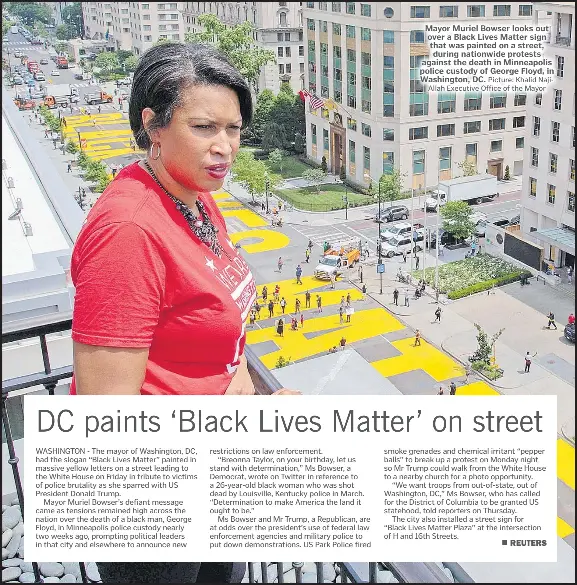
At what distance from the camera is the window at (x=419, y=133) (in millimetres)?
47688

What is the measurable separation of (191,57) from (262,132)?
199ft

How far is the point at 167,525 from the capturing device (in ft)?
12.5

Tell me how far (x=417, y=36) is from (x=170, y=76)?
45015 mm

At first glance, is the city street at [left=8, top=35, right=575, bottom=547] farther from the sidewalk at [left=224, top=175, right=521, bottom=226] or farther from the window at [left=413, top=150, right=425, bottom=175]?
the window at [left=413, top=150, right=425, bottom=175]

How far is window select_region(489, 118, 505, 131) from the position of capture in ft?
164

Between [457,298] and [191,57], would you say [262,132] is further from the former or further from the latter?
[191,57]

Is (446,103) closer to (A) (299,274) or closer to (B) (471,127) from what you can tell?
(B) (471,127)

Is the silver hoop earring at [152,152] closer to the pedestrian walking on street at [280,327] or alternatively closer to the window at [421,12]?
the pedestrian walking on street at [280,327]

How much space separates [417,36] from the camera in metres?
45.5

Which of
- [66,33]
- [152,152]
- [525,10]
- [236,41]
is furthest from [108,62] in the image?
[152,152]

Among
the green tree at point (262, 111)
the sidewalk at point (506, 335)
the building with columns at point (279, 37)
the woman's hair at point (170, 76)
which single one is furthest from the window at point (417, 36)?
the woman's hair at point (170, 76)

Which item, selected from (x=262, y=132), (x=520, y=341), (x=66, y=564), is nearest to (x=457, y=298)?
(x=520, y=341)

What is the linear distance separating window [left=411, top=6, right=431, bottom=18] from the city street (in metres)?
12.1

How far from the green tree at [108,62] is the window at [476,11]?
67726mm
